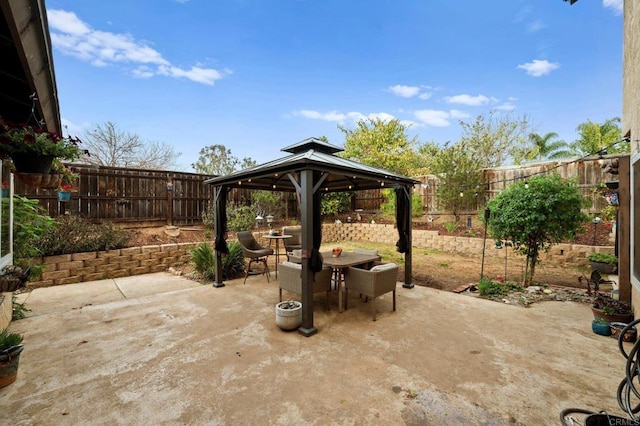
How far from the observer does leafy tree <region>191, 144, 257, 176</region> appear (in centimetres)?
1296

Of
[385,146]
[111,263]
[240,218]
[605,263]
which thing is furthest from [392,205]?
[111,263]

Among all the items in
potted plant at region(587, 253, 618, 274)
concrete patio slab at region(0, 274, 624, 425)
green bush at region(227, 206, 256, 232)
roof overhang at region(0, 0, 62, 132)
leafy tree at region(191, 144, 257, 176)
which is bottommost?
concrete patio slab at region(0, 274, 624, 425)

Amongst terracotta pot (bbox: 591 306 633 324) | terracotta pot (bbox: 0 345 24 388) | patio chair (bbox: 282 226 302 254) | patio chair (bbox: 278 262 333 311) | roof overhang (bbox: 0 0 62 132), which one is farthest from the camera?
patio chair (bbox: 282 226 302 254)

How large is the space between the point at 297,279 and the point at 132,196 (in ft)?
21.2

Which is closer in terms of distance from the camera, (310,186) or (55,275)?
(310,186)

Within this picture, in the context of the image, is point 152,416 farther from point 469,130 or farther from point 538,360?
point 469,130

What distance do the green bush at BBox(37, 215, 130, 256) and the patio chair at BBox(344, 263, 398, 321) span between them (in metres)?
5.53

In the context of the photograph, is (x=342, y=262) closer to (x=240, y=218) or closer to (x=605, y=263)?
(x=240, y=218)

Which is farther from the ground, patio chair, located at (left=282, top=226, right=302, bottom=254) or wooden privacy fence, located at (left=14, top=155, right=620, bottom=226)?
wooden privacy fence, located at (left=14, top=155, right=620, bottom=226)

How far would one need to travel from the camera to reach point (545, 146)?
13109 millimetres

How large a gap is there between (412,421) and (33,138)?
3564mm

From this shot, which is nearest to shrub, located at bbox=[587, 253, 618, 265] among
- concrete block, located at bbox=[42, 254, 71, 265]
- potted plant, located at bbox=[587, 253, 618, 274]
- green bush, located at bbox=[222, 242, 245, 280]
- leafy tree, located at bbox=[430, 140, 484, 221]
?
potted plant, located at bbox=[587, 253, 618, 274]

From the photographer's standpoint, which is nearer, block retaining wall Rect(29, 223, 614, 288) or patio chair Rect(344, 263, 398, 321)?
patio chair Rect(344, 263, 398, 321)

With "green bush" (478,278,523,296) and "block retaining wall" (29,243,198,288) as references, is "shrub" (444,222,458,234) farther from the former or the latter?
"block retaining wall" (29,243,198,288)
